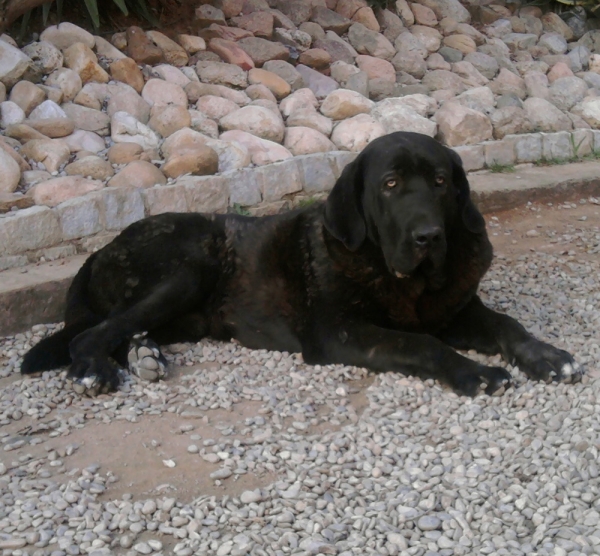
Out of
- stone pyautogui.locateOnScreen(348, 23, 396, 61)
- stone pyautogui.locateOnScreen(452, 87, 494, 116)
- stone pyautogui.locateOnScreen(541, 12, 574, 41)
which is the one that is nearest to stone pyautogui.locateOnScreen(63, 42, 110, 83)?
stone pyautogui.locateOnScreen(348, 23, 396, 61)

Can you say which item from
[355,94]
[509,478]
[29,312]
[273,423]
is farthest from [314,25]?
[509,478]

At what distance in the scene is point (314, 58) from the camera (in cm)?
718

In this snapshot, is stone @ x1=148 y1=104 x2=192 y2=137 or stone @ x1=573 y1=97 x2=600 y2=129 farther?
stone @ x1=573 y1=97 x2=600 y2=129

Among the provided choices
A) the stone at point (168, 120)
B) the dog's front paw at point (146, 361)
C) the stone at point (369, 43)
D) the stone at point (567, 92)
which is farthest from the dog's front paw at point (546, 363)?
the stone at point (369, 43)

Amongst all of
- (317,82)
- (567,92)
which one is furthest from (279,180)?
(567,92)

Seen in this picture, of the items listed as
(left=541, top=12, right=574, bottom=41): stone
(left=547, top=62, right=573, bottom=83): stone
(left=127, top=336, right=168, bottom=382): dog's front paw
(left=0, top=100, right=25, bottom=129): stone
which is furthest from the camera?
(left=541, top=12, right=574, bottom=41): stone

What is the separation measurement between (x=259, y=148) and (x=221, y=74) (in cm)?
110

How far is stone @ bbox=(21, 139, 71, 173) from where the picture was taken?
517 cm

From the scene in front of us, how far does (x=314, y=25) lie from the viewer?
25.4 feet

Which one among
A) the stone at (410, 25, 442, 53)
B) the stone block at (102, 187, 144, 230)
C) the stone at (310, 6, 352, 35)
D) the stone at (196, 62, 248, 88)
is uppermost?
the stone at (310, 6, 352, 35)

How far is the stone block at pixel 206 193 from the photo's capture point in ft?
16.9

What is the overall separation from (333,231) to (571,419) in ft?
4.48

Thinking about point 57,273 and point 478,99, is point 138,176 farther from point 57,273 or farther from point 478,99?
point 478,99

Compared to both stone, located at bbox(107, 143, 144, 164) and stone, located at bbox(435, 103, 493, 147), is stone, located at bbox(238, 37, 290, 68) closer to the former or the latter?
stone, located at bbox(435, 103, 493, 147)
